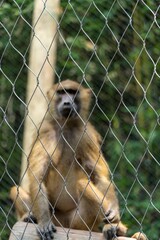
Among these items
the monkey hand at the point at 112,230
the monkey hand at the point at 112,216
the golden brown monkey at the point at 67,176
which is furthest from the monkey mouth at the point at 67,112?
the monkey hand at the point at 112,230

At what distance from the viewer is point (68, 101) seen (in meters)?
3.82

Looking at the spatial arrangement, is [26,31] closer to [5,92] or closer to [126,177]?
→ [5,92]

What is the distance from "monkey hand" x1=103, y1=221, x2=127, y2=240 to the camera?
11.0ft

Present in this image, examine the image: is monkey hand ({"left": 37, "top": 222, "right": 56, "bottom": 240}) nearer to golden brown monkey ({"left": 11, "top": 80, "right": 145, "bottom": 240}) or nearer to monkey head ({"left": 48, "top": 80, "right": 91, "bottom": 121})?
golden brown monkey ({"left": 11, "top": 80, "right": 145, "bottom": 240})

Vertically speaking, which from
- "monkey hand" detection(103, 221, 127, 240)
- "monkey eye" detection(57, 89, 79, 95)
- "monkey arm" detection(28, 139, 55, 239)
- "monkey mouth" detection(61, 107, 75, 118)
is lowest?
"monkey hand" detection(103, 221, 127, 240)

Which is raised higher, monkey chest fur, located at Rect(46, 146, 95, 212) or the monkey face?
the monkey face

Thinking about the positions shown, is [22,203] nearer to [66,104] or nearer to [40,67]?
[66,104]

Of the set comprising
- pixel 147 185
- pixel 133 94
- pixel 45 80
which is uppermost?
pixel 45 80

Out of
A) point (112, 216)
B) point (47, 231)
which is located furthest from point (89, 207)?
point (47, 231)

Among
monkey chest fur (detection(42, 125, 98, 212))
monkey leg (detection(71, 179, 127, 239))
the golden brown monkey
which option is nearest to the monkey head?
the golden brown monkey

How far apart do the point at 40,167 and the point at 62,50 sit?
134 centimetres

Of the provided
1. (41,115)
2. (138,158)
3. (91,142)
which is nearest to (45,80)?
(41,115)

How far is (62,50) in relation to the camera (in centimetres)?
482

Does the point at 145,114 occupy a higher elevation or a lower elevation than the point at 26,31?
lower
